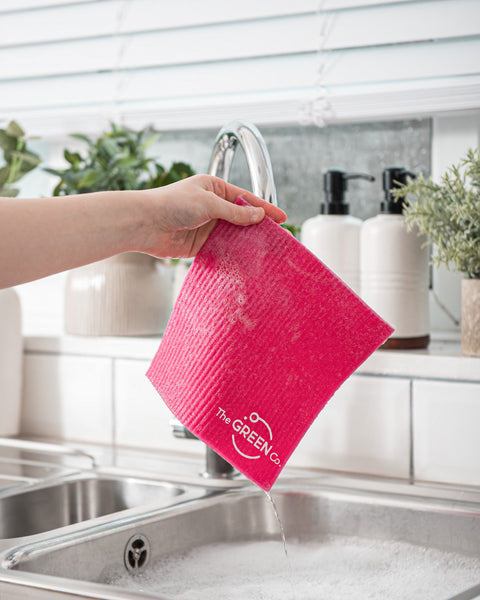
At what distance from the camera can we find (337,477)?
1069 mm

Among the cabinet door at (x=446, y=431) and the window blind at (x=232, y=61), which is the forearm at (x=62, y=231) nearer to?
the cabinet door at (x=446, y=431)

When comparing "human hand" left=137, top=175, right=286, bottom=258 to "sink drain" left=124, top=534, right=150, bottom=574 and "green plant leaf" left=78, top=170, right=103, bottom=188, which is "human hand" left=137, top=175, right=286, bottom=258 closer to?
"sink drain" left=124, top=534, right=150, bottom=574

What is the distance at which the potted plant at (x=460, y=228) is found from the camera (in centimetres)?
102

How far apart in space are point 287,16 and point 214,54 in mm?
133

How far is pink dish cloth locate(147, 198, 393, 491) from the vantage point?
2.54 feet

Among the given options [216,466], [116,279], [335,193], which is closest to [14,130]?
[116,279]

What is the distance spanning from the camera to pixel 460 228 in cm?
105

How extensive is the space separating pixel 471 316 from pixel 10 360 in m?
0.70

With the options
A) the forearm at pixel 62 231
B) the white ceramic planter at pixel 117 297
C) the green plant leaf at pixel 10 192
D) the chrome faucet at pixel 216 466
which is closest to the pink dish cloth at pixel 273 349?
the forearm at pixel 62 231

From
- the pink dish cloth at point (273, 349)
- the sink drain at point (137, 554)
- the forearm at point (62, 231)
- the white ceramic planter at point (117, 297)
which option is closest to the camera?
the forearm at point (62, 231)

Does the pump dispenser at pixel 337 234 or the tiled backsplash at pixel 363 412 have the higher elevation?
the pump dispenser at pixel 337 234

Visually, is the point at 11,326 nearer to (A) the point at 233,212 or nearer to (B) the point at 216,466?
(B) the point at 216,466

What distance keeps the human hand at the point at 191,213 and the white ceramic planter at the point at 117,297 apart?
1.53ft

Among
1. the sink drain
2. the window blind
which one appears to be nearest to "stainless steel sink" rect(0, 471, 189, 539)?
the sink drain
